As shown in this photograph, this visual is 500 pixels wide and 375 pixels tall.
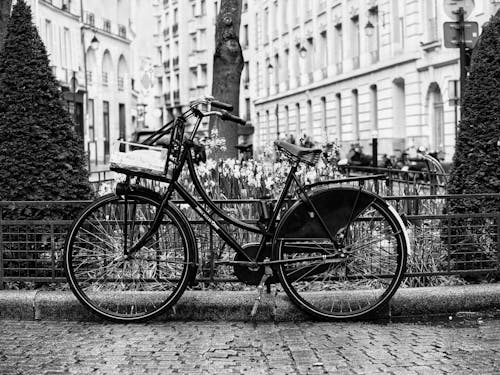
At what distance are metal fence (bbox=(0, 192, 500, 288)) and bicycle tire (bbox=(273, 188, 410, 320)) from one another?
332 mm

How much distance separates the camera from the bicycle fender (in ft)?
17.6

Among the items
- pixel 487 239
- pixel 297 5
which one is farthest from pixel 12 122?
pixel 297 5

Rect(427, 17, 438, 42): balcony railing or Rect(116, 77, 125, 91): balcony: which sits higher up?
Rect(116, 77, 125, 91): balcony

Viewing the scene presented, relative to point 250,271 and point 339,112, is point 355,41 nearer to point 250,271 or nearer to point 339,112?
point 339,112

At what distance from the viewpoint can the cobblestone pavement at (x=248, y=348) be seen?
4.36 m

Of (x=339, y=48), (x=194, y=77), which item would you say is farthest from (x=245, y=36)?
(x=339, y=48)

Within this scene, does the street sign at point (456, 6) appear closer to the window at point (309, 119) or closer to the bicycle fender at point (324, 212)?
the bicycle fender at point (324, 212)

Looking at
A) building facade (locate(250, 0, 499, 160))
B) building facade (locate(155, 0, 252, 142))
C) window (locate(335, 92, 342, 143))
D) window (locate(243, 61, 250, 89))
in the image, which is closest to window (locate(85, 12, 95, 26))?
building facade (locate(250, 0, 499, 160))

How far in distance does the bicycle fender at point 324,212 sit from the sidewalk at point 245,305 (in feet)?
1.72

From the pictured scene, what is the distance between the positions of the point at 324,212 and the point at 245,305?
2.76 feet

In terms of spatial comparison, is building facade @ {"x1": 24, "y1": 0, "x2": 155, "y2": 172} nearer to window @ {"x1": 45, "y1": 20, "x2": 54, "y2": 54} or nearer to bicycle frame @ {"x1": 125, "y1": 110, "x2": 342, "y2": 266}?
window @ {"x1": 45, "y1": 20, "x2": 54, "y2": 54}

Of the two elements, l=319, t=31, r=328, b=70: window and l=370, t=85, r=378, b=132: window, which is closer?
l=370, t=85, r=378, b=132: window

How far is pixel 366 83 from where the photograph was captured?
1657 inches

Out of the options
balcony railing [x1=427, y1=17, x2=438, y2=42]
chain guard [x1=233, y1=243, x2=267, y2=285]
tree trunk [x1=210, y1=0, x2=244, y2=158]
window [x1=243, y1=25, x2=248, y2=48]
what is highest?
window [x1=243, y1=25, x2=248, y2=48]
